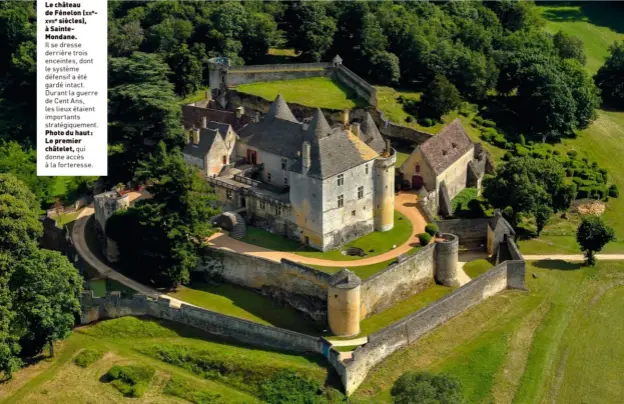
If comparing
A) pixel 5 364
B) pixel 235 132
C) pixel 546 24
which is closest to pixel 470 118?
pixel 235 132

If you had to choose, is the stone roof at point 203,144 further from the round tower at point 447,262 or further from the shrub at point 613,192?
the shrub at point 613,192

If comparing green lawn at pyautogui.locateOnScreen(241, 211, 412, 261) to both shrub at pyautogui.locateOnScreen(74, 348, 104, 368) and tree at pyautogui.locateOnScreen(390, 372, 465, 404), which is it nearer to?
shrub at pyautogui.locateOnScreen(74, 348, 104, 368)

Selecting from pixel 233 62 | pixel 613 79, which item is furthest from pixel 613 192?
pixel 233 62

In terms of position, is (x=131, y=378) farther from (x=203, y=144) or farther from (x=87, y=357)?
(x=203, y=144)

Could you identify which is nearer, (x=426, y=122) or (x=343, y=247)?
(x=343, y=247)

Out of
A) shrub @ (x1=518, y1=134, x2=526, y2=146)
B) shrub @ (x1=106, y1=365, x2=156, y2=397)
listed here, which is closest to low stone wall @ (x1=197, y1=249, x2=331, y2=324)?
shrub @ (x1=106, y1=365, x2=156, y2=397)

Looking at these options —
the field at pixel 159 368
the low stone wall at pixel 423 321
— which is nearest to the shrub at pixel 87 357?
the field at pixel 159 368
